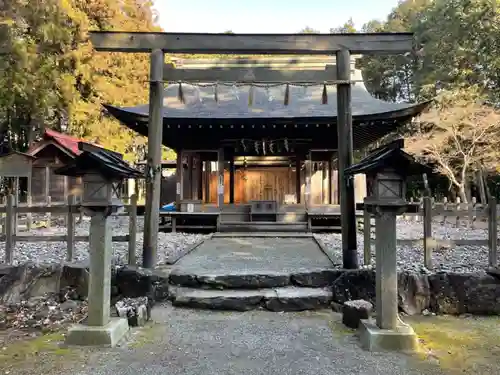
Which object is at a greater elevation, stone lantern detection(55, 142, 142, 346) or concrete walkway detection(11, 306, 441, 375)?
stone lantern detection(55, 142, 142, 346)

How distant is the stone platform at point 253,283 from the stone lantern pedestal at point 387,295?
1.11 m

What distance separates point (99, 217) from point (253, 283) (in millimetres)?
2260

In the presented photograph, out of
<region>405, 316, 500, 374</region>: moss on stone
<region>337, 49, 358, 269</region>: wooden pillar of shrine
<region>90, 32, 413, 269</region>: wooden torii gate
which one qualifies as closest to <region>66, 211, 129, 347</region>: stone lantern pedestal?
<region>90, 32, 413, 269</region>: wooden torii gate

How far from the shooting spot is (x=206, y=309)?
469 centimetres

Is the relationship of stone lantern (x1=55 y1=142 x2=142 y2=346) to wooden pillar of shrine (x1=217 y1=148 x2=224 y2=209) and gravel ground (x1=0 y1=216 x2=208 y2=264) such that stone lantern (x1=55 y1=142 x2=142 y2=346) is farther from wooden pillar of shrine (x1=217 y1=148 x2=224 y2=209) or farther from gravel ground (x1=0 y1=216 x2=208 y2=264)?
wooden pillar of shrine (x1=217 y1=148 x2=224 y2=209)

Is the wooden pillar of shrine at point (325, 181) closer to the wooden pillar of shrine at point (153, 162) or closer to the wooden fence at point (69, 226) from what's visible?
the wooden pillar of shrine at point (153, 162)

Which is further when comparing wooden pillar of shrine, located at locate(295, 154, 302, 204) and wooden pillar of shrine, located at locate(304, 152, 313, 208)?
wooden pillar of shrine, located at locate(295, 154, 302, 204)

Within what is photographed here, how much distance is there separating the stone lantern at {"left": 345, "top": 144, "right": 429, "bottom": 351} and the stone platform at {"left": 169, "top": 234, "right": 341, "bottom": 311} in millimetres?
1144

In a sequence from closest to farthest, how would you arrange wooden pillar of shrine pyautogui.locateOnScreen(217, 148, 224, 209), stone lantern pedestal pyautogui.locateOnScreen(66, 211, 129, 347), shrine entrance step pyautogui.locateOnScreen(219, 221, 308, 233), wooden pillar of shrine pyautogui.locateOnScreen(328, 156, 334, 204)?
stone lantern pedestal pyautogui.locateOnScreen(66, 211, 129, 347) < shrine entrance step pyautogui.locateOnScreen(219, 221, 308, 233) < wooden pillar of shrine pyautogui.locateOnScreen(217, 148, 224, 209) < wooden pillar of shrine pyautogui.locateOnScreen(328, 156, 334, 204)

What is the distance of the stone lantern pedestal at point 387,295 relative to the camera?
140 inches

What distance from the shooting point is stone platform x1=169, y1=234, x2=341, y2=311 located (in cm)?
469

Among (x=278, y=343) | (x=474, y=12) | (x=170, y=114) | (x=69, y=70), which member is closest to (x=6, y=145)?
(x=69, y=70)

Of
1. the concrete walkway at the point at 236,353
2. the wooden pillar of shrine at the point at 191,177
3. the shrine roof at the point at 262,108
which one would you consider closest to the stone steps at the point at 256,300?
the concrete walkway at the point at 236,353

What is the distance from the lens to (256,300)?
4.70 metres
